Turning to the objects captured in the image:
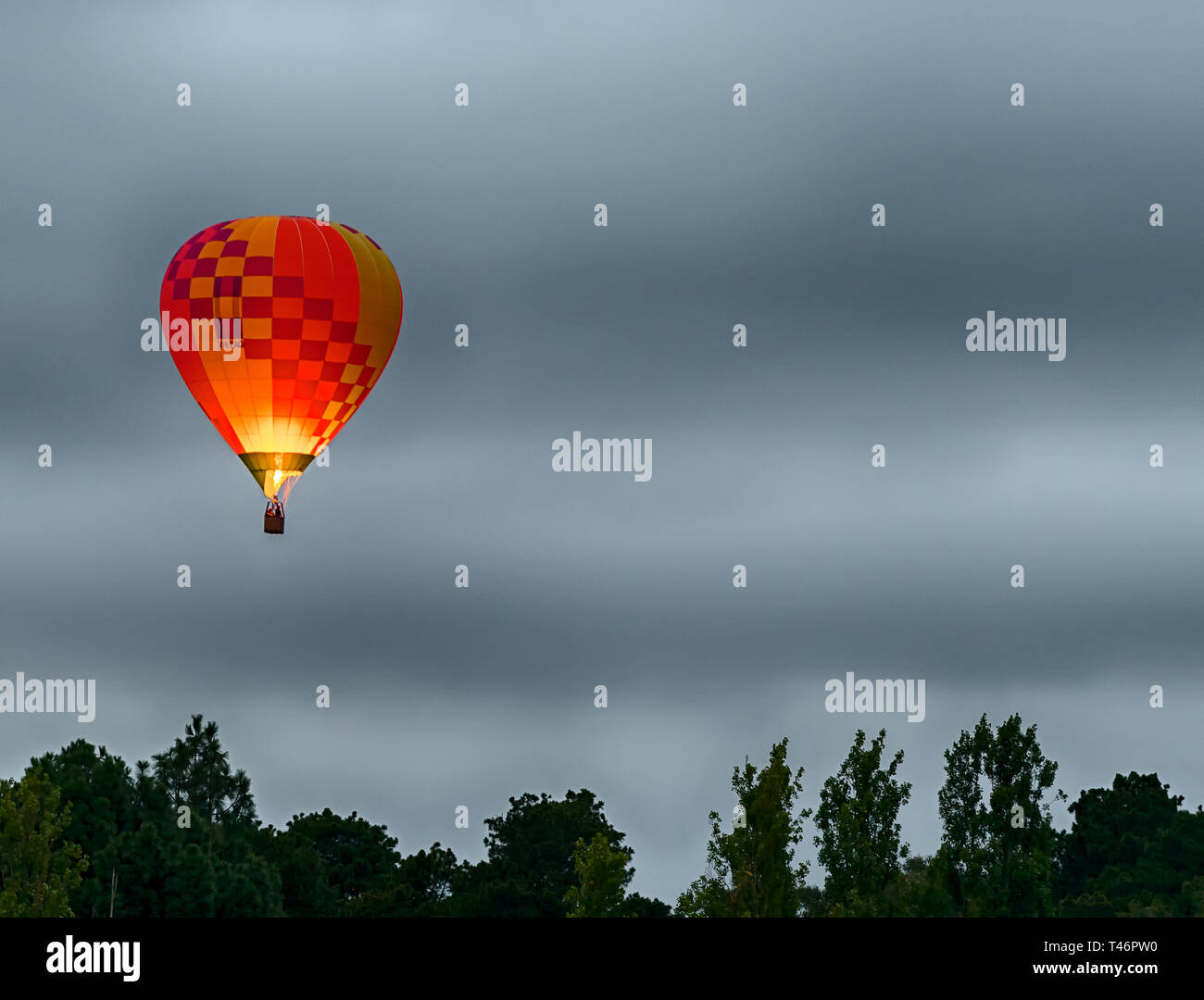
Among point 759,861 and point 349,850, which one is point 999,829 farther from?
point 349,850

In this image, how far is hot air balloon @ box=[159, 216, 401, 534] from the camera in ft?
192

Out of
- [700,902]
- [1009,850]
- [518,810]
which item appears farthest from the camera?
[518,810]

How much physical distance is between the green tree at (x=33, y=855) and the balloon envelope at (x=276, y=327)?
3140 centimetres

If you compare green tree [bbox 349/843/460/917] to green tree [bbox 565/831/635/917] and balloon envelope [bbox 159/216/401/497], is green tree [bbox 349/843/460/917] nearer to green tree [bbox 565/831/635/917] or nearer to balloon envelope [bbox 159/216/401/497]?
green tree [bbox 565/831/635/917]

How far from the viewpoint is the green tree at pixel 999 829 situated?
81.9 meters

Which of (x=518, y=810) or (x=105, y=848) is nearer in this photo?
(x=105, y=848)

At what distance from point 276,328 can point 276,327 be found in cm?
2

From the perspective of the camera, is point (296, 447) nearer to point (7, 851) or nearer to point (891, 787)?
point (891, 787)

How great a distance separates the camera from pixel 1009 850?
8362 centimetres

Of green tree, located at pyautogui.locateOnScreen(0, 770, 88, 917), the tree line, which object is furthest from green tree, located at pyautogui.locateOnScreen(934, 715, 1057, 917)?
green tree, located at pyautogui.locateOnScreen(0, 770, 88, 917)
